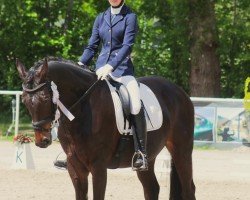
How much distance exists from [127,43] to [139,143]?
0.93 metres

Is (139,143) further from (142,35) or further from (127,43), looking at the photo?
(142,35)

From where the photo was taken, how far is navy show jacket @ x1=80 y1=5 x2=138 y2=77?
255 inches

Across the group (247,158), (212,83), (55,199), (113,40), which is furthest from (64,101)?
(212,83)

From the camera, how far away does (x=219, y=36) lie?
74.1ft

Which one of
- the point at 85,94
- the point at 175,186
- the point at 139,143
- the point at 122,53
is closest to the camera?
the point at 85,94

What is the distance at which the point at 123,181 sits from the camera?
10758mm

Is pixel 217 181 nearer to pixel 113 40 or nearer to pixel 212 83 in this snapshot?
pixel 113 40

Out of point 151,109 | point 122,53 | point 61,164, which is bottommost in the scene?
point 61,164

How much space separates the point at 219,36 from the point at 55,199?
1465 cm

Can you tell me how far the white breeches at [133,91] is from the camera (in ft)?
21.3

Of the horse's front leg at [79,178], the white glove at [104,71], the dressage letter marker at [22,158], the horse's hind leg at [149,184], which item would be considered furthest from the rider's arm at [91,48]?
the dressage letter marker at [22,158]

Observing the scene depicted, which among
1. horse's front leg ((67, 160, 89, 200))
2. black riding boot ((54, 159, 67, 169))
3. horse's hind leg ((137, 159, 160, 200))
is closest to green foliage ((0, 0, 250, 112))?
horse's hind leg ((137, 159, 160, 200))

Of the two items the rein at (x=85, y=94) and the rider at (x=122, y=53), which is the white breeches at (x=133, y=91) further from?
the rein at (x=85, y=94)

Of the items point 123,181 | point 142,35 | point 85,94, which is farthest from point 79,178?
point 142,35
